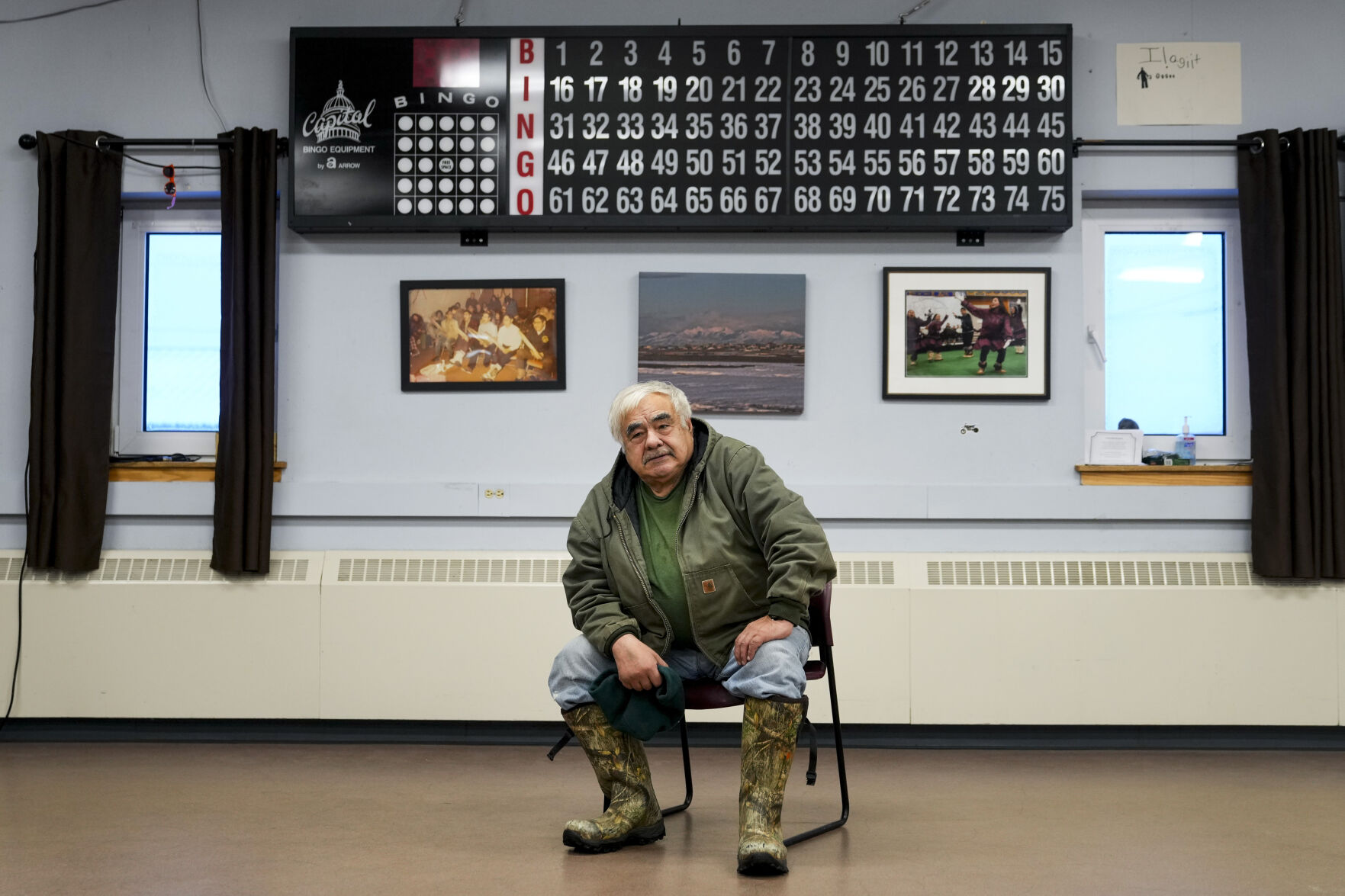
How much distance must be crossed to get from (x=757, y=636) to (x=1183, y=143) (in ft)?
8.31

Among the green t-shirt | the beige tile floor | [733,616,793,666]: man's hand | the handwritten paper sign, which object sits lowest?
the beige tile floor

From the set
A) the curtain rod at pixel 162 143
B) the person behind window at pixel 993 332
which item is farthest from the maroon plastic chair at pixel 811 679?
the curtain rod at pixel 162 143

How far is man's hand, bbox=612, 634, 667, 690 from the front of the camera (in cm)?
236

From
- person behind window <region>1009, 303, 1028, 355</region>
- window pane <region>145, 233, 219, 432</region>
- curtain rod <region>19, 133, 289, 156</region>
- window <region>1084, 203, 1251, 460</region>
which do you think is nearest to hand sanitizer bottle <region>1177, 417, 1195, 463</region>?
window <region>1084, 203, 1251, 460</region>

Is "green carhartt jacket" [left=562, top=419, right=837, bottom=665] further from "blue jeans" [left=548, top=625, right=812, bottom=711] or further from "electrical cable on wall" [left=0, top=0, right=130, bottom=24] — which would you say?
"electrical cable on wall" [left=0, top=0, right=130, bottom=24]

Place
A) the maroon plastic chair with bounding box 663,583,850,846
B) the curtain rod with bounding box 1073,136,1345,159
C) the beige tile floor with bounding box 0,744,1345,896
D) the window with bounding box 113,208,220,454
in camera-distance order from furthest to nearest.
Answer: the window with bounding box 113,208,220,454 < the curtain rod with bounding box 1073,136,1345,159 < the maroon plastic chair with bounding box 663,583,850,846 < the beige tile floor with bounding box 0,744,1345,896

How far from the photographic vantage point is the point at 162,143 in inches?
149

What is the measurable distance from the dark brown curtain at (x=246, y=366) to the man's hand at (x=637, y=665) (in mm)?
1762

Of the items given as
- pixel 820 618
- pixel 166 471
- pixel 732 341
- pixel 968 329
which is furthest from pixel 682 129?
pixel 166 471

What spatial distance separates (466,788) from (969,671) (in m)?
1.66

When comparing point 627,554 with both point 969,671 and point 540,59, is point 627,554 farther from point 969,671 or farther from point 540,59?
point 540,59

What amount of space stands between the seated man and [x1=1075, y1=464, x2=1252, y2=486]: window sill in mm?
1683

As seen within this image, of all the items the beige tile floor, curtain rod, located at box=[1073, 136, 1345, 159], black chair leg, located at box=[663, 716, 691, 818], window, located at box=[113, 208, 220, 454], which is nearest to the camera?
the beige tile floor

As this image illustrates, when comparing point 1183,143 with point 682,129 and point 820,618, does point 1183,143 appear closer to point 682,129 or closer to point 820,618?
point 682,129
